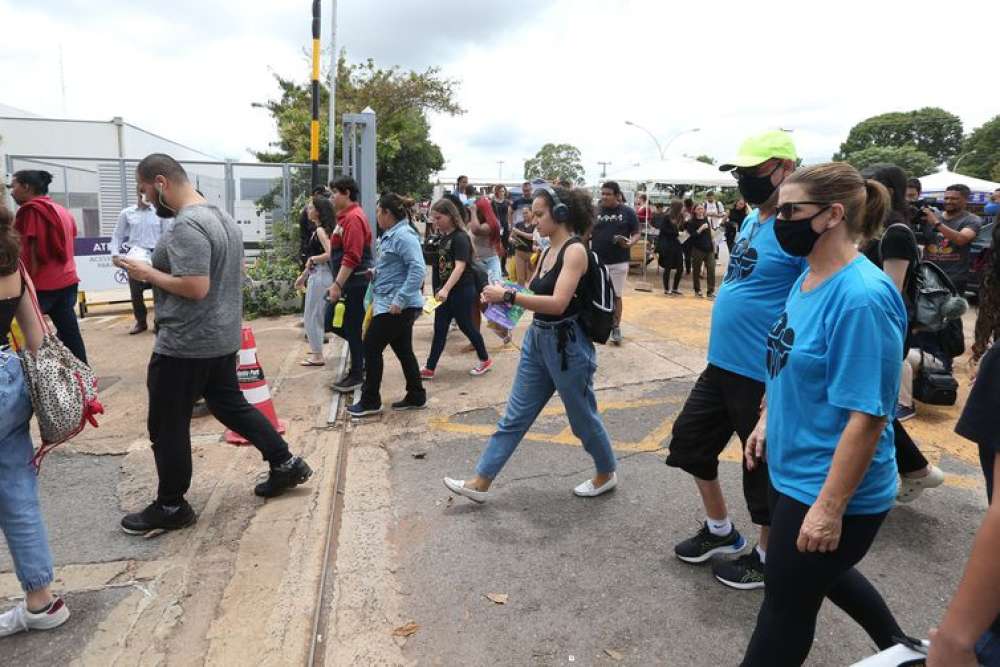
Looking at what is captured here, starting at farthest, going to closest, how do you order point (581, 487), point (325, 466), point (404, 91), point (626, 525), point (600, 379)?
point (404, 91) → point (600, 379) → point (325, 466) → point (581, 487) → point (626, 525)

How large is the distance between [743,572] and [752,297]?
1252mm

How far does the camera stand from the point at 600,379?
20.1 feet

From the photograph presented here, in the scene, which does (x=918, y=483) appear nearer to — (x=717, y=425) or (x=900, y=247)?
(x=900, y=247)

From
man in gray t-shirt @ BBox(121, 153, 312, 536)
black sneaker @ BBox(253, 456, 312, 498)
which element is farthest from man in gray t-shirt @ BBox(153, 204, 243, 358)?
black sneaker @ BBox(253, 456, 312, 498)

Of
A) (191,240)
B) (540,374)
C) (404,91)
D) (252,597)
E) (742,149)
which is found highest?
(404,91)

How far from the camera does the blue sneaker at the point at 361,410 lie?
514 centimetres

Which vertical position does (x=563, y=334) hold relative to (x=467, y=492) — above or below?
above

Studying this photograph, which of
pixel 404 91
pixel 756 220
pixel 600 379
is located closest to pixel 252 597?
pixel 756 220

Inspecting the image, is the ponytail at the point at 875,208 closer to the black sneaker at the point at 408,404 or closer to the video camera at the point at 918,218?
the black sneaker at the point at 408,404

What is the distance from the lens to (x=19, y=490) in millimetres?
2557

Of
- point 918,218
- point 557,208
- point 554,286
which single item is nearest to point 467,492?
point 554,286

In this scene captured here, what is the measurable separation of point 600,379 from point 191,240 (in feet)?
13.0

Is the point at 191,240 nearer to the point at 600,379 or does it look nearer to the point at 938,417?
the point at 600,379

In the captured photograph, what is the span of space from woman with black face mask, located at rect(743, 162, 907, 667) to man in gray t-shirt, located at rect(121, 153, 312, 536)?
105 inches
